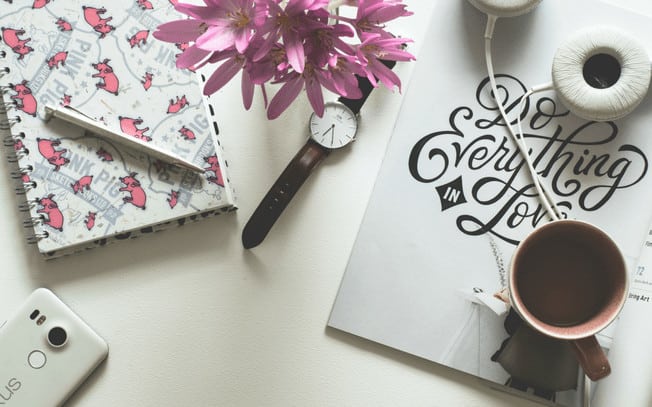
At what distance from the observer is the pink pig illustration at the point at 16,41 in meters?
0.64

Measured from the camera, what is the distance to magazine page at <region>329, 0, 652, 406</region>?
664mm

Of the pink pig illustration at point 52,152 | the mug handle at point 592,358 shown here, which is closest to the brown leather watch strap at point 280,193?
the pink pig illustration at point 52,152

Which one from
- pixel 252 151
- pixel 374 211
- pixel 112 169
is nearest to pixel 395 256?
pixel 374 211

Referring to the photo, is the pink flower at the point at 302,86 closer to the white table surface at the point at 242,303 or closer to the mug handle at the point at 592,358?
the white table surface at the point at 242,303

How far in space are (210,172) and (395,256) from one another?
0.22m

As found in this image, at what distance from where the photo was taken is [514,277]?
581 mm

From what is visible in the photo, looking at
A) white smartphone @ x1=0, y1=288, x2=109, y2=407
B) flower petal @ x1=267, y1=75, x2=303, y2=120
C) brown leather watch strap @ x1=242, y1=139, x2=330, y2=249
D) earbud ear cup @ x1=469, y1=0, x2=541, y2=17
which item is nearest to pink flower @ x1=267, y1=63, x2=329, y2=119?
flower petal @ x1=267, y1=75, x2=303, y2=120

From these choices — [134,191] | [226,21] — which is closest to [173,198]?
[134,191]

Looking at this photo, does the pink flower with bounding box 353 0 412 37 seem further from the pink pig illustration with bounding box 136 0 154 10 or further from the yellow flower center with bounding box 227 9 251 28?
the pink pig illustration with bounding box 136 0 154 10

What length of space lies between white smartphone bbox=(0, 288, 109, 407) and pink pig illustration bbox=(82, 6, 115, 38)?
11.3 inches

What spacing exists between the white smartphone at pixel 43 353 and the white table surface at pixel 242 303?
2 cm

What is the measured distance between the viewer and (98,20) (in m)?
0.65

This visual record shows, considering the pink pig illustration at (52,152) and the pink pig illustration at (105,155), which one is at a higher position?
the pink pig illustration at (105,155)

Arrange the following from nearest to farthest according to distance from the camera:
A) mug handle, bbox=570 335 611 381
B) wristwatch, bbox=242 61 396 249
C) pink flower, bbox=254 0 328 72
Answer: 1. pink flower, bbox=254 0 328 72
2. mug handle, bbox=570 335 611 381
3. wristwatch, bbox=242 61 396 249
